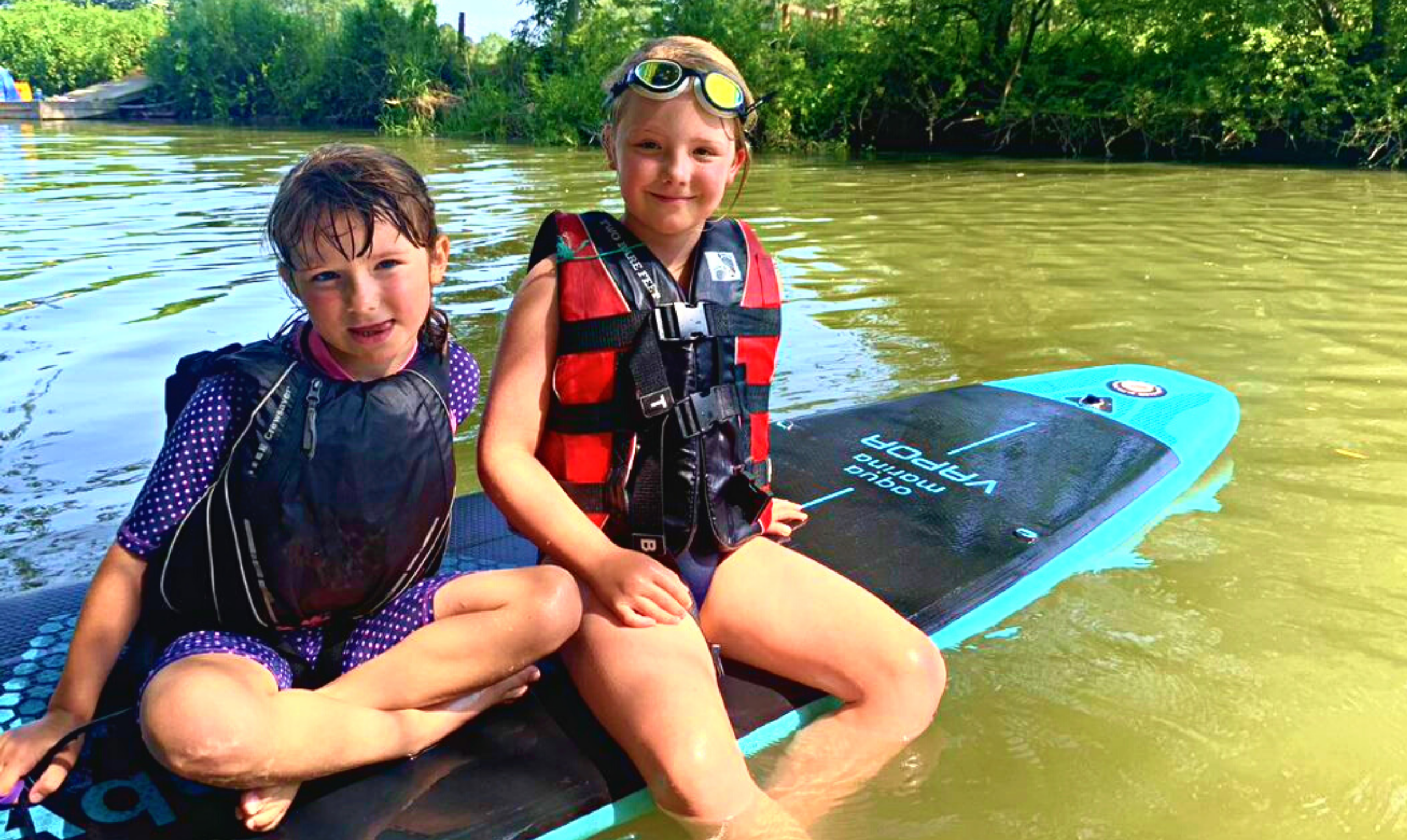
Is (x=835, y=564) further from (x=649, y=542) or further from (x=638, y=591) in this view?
(x=638, y=591)

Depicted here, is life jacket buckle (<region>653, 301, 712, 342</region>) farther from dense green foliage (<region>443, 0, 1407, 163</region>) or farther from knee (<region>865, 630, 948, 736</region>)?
dense green foliage (<region>443, 0, 1407, 163</region>)

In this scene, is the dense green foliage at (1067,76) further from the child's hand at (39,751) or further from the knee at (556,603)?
the child's hand at (39,751)

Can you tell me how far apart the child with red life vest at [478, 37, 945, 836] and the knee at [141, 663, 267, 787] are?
2.05ft

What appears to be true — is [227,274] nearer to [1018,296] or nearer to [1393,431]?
[1018,296]

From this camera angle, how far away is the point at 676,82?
6.72 feet

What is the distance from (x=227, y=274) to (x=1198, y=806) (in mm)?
6496

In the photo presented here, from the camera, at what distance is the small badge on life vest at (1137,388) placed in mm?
3986

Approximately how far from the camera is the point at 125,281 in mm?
6402

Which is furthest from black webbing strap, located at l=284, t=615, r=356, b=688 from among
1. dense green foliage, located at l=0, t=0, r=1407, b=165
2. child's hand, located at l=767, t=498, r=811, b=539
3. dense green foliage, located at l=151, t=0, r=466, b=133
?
dense green foliage, located at l=151, t=0, r=466, b=133

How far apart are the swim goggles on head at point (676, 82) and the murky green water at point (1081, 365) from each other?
1.38m

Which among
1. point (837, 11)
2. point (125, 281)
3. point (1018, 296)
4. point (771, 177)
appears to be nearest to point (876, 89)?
point (837, 11)

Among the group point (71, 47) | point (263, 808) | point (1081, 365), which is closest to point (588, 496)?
point (263, 808)

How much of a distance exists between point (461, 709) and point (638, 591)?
419 millimetres

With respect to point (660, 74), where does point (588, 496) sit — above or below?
below
